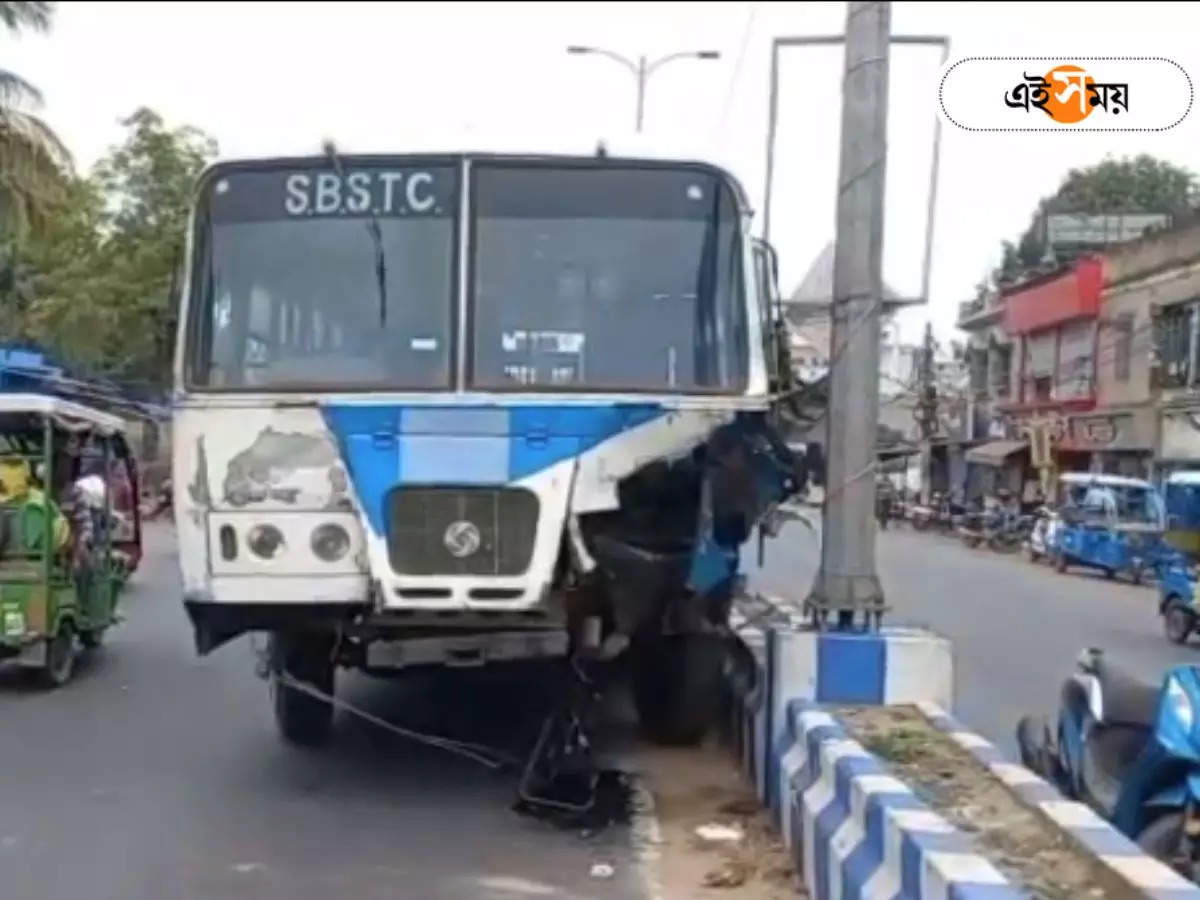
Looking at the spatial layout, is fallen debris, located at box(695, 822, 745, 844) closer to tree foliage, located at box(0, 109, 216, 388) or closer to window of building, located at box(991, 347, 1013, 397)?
window of building, located at box(991, 347, 1013, 397)

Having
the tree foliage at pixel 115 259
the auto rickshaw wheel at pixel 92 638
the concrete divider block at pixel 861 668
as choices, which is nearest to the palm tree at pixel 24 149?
the tree foliage at pixel 115 259

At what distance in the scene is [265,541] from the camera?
8664mm

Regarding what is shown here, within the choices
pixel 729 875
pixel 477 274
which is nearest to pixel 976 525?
pixel 477 274

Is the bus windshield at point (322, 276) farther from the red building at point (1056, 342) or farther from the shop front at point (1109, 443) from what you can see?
the red building at point (1056, 342)

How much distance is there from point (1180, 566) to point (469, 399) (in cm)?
1370

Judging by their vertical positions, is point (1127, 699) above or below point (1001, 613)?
above

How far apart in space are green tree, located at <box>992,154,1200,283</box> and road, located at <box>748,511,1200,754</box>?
2.40 meters

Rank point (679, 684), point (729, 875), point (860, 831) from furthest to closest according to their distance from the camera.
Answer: point (679, 684), point (729, 875), point (860, 831)

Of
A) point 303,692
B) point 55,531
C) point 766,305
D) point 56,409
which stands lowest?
point 303,692

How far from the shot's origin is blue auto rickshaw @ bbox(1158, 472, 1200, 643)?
19.7 metres

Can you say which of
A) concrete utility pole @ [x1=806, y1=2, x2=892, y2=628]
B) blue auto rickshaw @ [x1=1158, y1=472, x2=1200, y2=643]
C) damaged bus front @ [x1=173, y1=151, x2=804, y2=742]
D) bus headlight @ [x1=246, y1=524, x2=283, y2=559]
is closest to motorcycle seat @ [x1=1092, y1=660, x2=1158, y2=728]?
concrete utility pole @ [x1=806, y1=2, x2=892, y2=628]

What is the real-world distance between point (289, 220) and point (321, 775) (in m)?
2.84

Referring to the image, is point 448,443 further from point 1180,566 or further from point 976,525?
point 976,525

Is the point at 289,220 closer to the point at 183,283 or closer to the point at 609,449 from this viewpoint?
the point at 183,283
